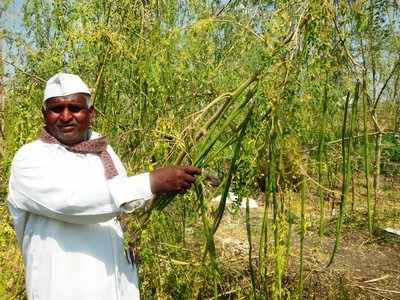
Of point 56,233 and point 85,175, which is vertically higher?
point 85,175

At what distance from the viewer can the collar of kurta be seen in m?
1.96

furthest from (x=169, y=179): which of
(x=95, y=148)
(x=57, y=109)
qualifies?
(x=57, y=109)

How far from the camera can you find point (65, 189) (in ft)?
5.75

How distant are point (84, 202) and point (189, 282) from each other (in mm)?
1490

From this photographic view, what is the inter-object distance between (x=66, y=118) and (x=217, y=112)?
1.75ft

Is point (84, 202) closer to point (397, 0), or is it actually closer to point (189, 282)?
point (189, 282)

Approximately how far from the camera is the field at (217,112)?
1743 millimetres

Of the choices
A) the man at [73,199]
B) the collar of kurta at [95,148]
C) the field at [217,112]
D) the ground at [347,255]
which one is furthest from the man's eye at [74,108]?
the ground at [347,255]

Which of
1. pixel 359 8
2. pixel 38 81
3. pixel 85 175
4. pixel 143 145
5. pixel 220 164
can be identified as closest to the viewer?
pixel 359 8

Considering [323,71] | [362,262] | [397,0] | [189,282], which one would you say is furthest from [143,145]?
[362,262]

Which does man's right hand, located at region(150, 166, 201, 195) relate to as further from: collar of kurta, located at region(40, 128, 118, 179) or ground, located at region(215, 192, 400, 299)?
ground, located at region(215, 192, 400, 299)

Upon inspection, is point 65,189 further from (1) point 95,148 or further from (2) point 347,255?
(2) point 347,255

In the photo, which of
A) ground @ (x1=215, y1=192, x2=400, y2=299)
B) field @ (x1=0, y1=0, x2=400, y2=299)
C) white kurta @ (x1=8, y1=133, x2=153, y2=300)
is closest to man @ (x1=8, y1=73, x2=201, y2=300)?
white kurta @ (x1=8, y1=133, x2=153, y2=300)

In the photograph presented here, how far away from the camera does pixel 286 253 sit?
1.95 m
